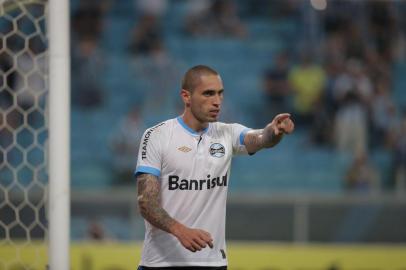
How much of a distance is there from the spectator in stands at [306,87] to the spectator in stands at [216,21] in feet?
4.86

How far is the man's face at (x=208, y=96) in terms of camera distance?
479 centimetres

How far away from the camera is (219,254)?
489 cm

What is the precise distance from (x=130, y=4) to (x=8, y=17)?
29.9ft

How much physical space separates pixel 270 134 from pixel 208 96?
0.39 meters

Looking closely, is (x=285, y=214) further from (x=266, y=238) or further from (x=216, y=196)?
(x=216, y=196)

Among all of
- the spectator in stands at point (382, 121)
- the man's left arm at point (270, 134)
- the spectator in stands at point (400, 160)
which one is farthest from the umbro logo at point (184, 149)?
the spectator in stands at point (382, 121)

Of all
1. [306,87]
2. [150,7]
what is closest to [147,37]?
[150,7]

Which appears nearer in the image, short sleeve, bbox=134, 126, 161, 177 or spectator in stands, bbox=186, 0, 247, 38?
short sleeve, bbox=134, 126, 161, 177

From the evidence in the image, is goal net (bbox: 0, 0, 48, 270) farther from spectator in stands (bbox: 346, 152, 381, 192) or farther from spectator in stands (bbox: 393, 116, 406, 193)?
spectator in stands (bbox: 393, 116, 406, 193)

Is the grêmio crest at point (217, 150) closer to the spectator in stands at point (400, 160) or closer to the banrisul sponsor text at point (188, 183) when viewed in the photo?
the banrisul sponsor text at point (188, 183)

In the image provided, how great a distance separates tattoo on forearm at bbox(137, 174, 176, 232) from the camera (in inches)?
178

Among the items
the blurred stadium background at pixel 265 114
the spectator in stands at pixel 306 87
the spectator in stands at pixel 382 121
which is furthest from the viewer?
the spectator in stands at pixel 306 87

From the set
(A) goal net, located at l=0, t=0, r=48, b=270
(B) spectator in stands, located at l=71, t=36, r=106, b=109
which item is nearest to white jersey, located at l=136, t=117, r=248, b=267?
(A) goal net, located at l=0, t=0, r=48, b=270

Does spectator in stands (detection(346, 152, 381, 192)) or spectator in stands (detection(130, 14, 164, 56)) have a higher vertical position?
spectator in stands (detection(130, 14, 164, 56))
